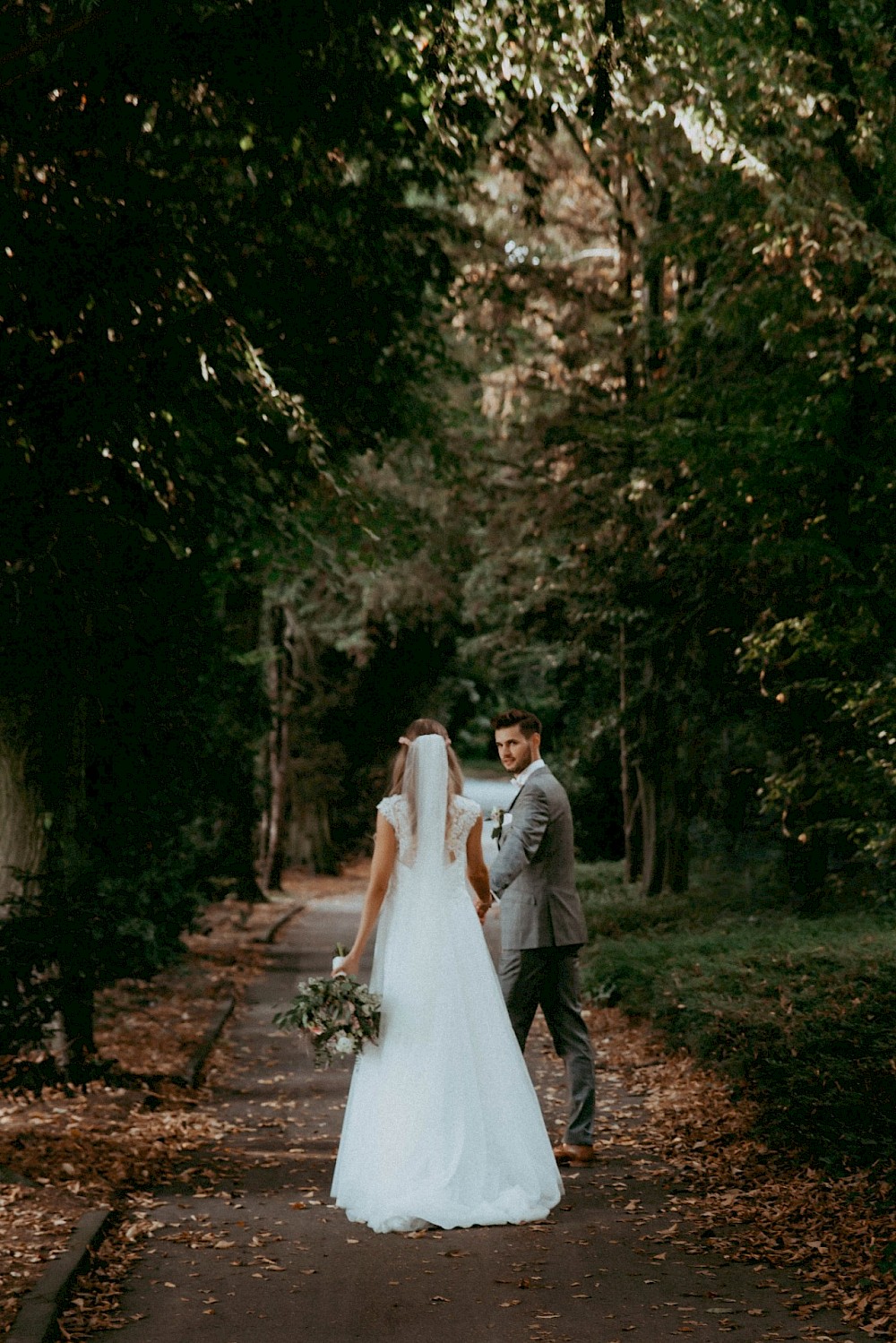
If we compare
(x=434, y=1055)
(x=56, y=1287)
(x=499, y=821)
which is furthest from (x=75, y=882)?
(x=56, y=1287)

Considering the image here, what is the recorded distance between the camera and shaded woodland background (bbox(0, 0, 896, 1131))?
8484 mm

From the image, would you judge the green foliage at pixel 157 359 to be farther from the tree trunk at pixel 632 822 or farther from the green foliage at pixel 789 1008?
the tree trunk at pixel 632 822

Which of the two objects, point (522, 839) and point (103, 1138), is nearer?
point (522, 839)

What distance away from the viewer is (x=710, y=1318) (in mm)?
5270

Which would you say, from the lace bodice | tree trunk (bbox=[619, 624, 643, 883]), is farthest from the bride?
tree trunk (bbox=[619, 624, 643, 883])

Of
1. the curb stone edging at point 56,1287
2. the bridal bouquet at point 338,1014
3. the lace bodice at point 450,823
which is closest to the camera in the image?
the curb stone edging at point 56,1287

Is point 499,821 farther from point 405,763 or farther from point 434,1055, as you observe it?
point 434,1055

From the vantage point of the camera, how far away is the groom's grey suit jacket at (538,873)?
7.80 metres

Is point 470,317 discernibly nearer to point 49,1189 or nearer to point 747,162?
point 747,162

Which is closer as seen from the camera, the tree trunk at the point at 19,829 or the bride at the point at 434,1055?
the bride at the point at 434,1055

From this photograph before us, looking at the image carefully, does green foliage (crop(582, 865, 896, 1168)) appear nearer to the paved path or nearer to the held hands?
the paved path

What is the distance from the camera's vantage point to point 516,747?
26.5 feet

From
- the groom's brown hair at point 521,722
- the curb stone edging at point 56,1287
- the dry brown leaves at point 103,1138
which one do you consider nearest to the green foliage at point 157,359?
the dry brown leaves at point 103,1138

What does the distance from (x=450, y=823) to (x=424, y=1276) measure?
2368mm
